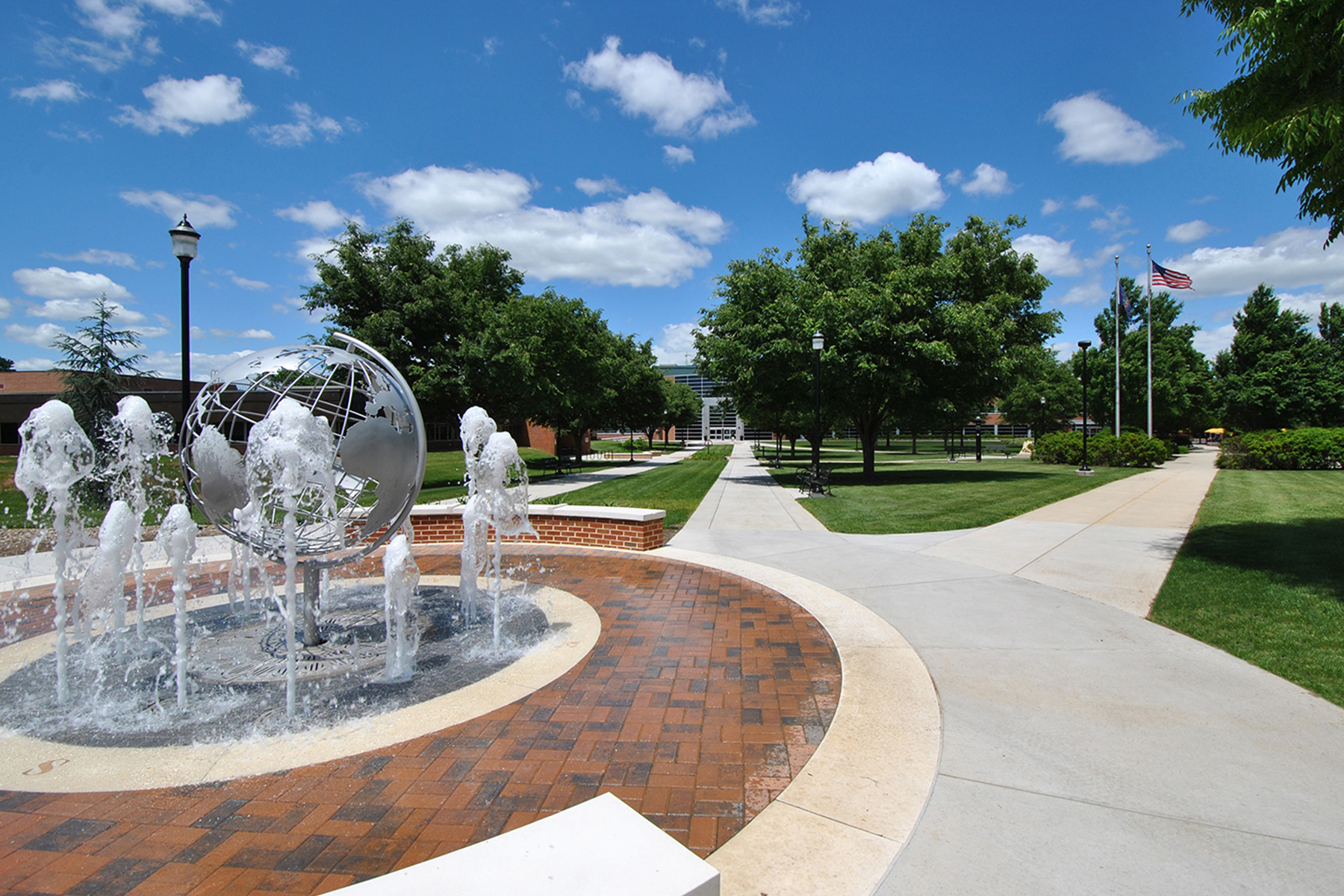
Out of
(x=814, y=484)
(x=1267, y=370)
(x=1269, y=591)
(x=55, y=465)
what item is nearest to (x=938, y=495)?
(x=814, y=484)

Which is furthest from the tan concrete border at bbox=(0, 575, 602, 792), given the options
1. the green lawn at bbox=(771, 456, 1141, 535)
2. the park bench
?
the park bench

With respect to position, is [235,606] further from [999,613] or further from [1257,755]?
[1257,755]

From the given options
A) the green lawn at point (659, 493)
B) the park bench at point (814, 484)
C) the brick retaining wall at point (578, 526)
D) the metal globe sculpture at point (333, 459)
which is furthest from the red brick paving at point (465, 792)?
the park bench at point (814, 484)

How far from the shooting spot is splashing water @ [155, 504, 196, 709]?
461cm

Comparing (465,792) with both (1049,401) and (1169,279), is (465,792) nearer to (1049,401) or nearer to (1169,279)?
(1169,279)

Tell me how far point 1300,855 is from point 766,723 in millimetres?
2653

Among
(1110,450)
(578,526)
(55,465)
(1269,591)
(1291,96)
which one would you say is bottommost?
(1269,591)

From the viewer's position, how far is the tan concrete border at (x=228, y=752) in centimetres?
364

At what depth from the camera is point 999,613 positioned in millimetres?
6848

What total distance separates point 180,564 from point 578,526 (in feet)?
20.4

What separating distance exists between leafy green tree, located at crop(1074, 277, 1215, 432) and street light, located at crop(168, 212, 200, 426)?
4220 centimetres

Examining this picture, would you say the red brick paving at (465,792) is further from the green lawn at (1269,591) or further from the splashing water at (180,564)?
the green lawn at (1269,591)

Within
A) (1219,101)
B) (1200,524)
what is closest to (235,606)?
(1219,101)

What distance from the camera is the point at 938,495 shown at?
18875 millimetres
